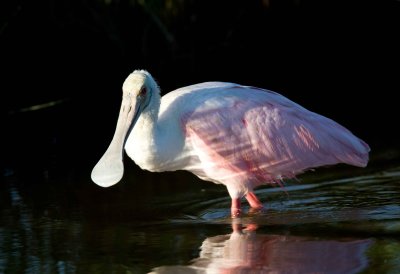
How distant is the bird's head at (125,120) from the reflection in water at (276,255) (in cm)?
93

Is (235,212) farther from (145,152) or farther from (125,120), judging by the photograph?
(125,120)

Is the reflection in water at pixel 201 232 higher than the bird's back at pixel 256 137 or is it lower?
lower

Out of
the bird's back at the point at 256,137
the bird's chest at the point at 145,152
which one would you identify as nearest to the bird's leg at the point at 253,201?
the bird's back at the point at 256,137

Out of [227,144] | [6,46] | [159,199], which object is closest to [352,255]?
[227,144]

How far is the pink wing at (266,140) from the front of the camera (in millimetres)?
6637

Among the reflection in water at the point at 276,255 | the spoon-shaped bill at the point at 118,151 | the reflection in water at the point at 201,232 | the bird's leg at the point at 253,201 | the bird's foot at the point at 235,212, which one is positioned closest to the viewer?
the reflection in water at the point at 276,255

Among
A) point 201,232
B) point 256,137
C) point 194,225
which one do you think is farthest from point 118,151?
point 256,137

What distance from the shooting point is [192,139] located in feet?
21.6

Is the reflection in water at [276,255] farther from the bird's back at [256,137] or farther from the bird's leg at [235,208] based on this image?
the bird's back at [256,137]

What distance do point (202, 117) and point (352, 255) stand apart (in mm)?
1697

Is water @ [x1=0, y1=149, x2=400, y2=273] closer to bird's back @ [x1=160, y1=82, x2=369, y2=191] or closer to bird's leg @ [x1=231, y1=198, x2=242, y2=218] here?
bird's leg @ [x1=231, y1=198, x2=242, y2=218]

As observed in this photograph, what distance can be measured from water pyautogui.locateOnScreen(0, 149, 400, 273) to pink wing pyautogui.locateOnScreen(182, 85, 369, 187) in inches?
11.1

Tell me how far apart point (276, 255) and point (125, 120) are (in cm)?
159

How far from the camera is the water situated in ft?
17.2
